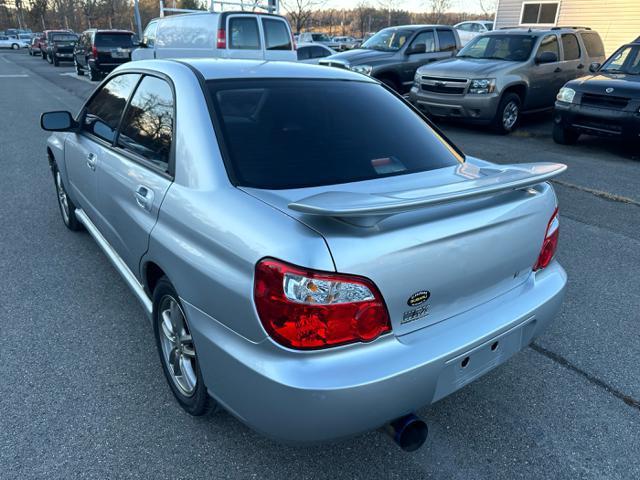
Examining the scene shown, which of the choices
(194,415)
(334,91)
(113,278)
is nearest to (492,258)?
(334,91)

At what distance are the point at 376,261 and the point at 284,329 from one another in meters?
Result: 0.39

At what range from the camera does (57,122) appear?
3.61 m

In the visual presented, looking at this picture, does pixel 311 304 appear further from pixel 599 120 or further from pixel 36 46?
pixel 36 46

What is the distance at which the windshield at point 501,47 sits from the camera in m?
10.1

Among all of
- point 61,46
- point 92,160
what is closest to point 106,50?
point 61,46

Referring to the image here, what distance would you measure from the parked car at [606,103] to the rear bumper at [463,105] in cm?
117

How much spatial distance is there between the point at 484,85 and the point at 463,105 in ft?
1.66

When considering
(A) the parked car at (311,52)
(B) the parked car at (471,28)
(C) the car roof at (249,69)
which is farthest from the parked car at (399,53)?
(B) the parked car at (471,28)

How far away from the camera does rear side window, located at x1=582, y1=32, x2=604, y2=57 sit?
11133 mm

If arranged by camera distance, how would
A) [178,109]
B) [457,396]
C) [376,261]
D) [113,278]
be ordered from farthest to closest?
[113,278] < [457,396] < [178,109] < [376,261]

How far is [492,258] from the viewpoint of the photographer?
6.64 feet

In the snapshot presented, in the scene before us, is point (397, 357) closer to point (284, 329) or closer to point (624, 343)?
point (284, 329)

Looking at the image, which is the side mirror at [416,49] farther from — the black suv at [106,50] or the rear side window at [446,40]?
the black suv at [106,50]

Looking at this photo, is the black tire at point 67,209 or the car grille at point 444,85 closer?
the black tire at point 67,209
